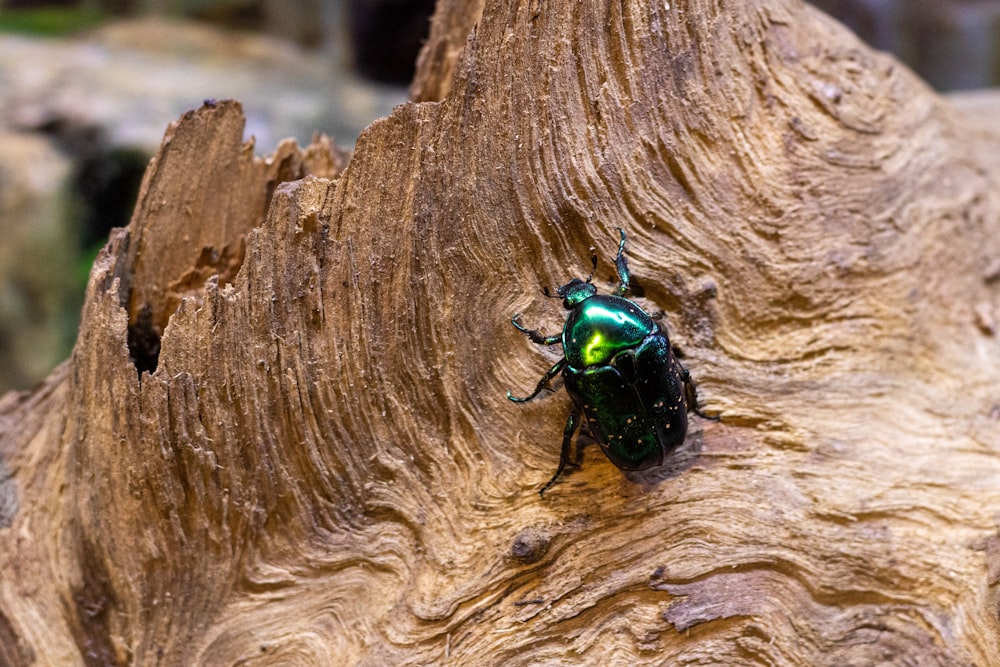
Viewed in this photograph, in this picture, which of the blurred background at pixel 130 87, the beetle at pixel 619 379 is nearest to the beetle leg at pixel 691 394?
the beetle at pixel 619 379

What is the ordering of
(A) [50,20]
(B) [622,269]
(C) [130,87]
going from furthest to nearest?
(A) [50,20], (C) [130,87], (B) [622,269]

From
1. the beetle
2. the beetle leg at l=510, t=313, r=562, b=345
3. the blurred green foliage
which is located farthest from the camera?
the blurred green foliage

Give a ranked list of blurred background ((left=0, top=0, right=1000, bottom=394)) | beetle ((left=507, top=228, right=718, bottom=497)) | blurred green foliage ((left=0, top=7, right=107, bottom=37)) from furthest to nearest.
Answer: blurred green foliage ((left=0, top=7, right=107, bottom=37)) < blurred background ((left=0, top=0, right=1000, bottom=394)) < beetle ((left=507, top=228, right=718, bottom=497))

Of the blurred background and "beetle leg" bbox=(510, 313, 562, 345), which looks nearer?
"beetle leg" bbox=(510, 313, 562, 345)

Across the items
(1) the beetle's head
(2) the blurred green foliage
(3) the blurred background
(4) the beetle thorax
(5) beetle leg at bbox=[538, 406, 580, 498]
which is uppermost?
(2) the blurred green foliage

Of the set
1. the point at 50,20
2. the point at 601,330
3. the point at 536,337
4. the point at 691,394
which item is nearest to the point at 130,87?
the point at 50,20

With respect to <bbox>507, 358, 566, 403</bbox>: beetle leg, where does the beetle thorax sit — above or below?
above

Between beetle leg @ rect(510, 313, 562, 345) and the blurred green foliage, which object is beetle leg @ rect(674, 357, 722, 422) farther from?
the blurred green foliage

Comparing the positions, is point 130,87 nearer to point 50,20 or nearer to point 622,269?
point 50,20

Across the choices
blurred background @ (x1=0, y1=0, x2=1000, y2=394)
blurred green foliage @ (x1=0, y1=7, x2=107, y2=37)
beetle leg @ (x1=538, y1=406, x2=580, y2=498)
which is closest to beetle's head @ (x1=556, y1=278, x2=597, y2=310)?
beetle leg @ (x1=538, y1=406, x2=580, y2=498)
